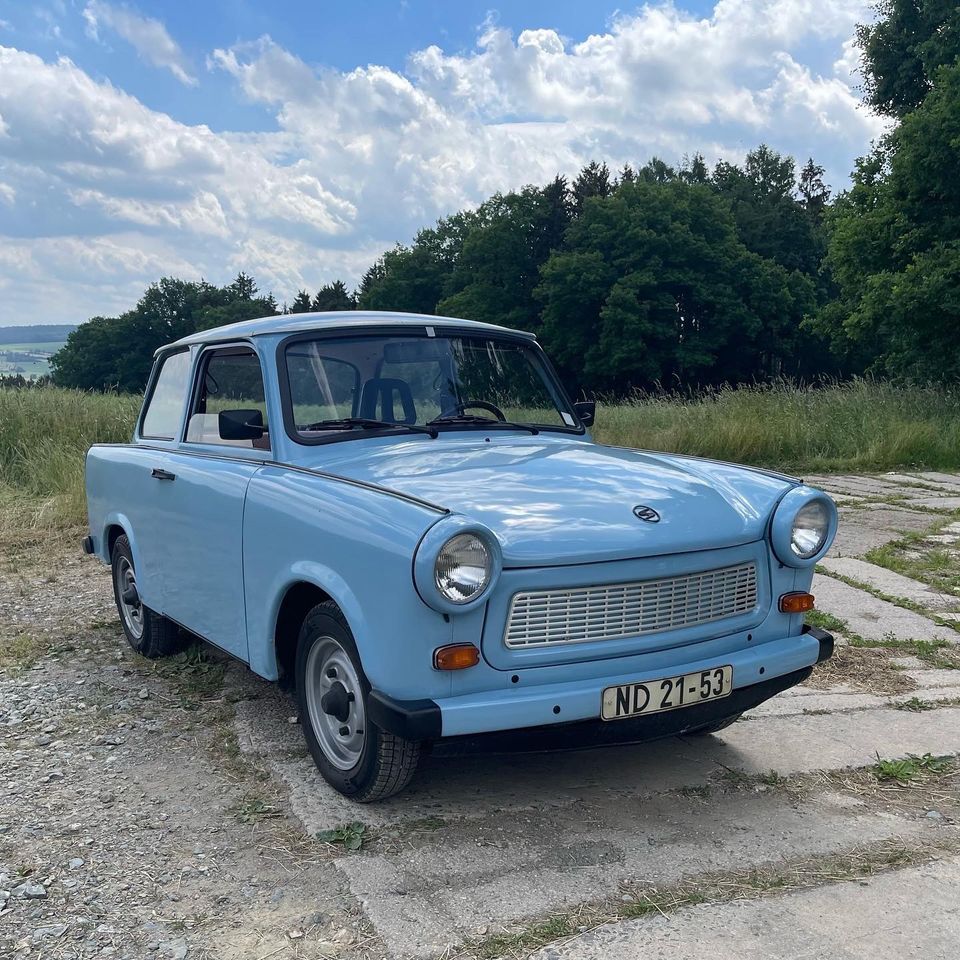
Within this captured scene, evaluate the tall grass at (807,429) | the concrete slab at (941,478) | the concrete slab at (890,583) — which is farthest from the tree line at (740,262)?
the concrete slab at (890,583)

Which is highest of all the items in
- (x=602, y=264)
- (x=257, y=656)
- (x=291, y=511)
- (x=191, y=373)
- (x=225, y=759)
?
(x=602, y=264)

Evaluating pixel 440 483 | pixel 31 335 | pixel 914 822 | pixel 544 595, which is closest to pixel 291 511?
pixel 440 483

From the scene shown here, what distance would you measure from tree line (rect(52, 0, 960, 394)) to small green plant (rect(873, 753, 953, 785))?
66.6 ft

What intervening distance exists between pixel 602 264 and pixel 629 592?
48194 mm

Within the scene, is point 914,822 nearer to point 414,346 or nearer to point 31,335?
point 414,346

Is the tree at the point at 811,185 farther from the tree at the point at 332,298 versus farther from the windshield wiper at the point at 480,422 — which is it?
the windshield wiper at the point at 480,422

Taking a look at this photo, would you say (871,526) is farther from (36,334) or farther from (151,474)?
(36,334)

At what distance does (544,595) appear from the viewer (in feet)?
9.70

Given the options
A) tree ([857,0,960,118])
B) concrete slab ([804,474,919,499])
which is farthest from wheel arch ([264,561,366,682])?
tree ([857,0,960,118])

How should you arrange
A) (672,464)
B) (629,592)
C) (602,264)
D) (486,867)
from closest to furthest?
(486,867) < (629,592) < (672,464) < (602,264)

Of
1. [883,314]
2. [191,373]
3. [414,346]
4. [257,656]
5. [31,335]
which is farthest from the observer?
[31,335]

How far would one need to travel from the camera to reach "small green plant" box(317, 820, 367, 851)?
A: 9.82 feet

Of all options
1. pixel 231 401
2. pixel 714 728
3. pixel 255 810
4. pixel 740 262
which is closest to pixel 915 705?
pixel 714 728

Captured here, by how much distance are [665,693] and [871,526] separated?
632cm
